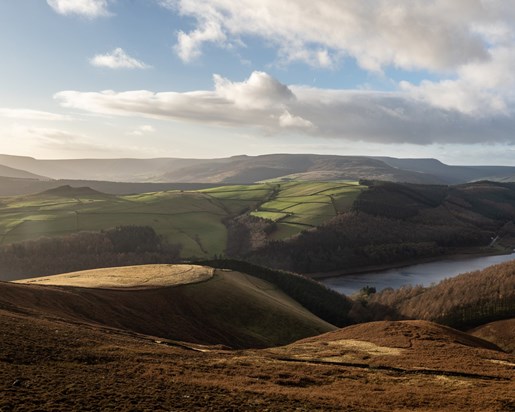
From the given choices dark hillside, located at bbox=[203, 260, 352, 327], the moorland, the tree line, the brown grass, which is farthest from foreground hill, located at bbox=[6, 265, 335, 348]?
the tree line

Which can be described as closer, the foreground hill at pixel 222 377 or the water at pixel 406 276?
the foreground hill at pixel 222 377

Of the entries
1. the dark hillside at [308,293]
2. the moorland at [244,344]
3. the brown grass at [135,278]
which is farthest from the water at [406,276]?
the brown grass at [135,278]

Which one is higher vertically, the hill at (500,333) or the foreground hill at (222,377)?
the foreground hill at (222,377)

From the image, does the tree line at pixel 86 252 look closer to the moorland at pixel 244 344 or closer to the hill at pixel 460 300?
the moorland at pixel 244 344

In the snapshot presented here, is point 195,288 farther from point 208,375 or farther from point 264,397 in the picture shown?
point 264,397

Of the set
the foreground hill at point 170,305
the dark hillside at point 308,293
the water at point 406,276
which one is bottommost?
the water at point 406,276

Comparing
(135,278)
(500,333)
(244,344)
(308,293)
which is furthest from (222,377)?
(308,293)

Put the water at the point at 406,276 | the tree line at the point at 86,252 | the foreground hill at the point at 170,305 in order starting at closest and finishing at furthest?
1. the foreground hill at the point at 170,305
2. the tree line at the point at 86,252
3. the water at the point at 406,276
